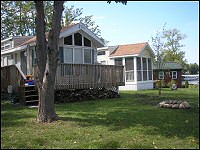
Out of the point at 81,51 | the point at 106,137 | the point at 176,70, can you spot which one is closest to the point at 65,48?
the point at 81,51

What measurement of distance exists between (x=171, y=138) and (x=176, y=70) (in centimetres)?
3305

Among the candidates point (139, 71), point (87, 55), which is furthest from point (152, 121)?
point (139, 71)

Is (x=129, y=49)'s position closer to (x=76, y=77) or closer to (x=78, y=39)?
(x=78, y=39)

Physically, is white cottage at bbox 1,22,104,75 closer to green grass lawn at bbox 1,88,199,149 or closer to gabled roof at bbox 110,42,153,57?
gabled roof at bbox 110,42,153,57

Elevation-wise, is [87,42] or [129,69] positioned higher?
[87,42]

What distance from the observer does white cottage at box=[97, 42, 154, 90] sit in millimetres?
29000

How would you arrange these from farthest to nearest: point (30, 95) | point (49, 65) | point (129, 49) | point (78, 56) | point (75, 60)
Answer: point (129, 49) < point (78, 56) < point (75, 60) < point (30, 95) < point (49, 65)

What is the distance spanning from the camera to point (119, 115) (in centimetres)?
1080

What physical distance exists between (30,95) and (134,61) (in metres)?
15.6

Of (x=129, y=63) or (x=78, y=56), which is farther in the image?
(x=129, y=63)

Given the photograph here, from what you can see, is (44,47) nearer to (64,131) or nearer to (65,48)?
(64,131)

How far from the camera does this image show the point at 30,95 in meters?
15.1

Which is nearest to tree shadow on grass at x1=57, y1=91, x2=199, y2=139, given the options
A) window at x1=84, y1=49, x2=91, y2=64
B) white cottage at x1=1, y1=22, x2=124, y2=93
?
white cottage at x1=1, y1=22, x2=124, y2=93

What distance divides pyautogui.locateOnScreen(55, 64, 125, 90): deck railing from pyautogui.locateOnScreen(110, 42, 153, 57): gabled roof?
983 cm
